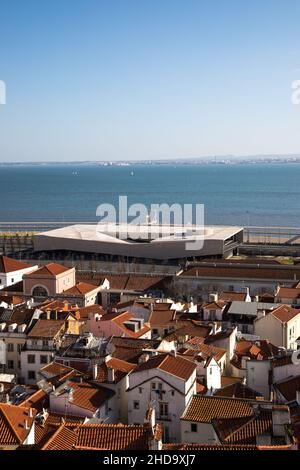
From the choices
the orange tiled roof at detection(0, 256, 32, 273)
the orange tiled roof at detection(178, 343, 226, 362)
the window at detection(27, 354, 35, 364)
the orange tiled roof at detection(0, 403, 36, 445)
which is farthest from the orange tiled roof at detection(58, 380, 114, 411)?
the orange tiled roof at detection(0, 256, 32, 273)

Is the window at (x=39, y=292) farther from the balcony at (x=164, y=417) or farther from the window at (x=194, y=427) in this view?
the window at (x=194, y=427)

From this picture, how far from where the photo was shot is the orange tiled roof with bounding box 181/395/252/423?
12.7 m

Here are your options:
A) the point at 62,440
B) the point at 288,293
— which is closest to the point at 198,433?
the point at 62,440

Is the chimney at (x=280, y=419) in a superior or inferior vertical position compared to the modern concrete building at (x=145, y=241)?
superior

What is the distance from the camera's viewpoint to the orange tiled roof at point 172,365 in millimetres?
14109

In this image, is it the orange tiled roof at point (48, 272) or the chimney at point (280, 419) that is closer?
the chimney at point (280, 419)

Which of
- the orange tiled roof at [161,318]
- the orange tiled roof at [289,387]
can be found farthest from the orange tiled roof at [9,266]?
the orange tiled roof at [289,387]

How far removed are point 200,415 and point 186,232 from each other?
3541cm

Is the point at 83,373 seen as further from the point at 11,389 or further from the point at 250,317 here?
the point at 250,317

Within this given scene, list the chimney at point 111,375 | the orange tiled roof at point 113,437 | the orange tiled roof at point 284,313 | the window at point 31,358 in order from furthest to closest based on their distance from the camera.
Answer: the orange tiled roof at point 284,313 < the window at point 31,358 < the chimney at point 111,375 < the orange tiled roof at point 113,437

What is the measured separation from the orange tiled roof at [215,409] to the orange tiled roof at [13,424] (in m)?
3.49

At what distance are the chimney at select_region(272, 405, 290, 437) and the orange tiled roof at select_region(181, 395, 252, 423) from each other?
185 centimetres

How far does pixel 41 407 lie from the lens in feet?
45.1

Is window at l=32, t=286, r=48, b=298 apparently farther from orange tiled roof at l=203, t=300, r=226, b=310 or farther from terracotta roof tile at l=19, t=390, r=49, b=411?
terracotta roof tile at l=19, t=390, r=49, b=411
